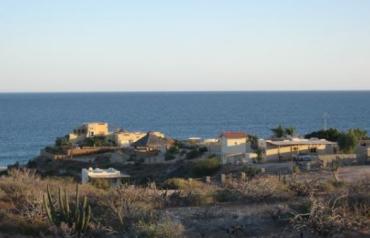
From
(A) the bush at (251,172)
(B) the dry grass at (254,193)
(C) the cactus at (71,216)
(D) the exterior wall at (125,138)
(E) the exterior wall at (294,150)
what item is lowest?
(D) the exterior wall at (125,138)

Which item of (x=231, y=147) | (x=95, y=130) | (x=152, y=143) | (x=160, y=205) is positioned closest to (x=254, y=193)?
(x=160, y=205)

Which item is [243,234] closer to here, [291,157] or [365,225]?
[365,225]

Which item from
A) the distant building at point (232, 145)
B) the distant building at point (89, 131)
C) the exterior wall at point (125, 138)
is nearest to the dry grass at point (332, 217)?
the distant building at point (232, 145)

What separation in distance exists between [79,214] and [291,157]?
33.5 meters

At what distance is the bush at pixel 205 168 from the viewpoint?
38.5 metres

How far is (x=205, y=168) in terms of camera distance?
39.3 metres

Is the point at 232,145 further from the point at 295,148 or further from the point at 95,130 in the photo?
the point at 95,130

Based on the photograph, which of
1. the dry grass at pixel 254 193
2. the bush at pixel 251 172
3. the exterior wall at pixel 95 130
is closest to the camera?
the dry grass at pixel 254 193

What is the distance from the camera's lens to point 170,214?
50.3ft

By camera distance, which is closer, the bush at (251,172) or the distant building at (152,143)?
the bush at (251,172)

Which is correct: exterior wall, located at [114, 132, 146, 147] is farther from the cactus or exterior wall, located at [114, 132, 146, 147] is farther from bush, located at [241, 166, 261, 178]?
the cactus

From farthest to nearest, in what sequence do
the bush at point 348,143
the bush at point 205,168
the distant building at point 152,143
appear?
the distant building at point 152,143
the bush at point 348,143
the bush at point 205,168

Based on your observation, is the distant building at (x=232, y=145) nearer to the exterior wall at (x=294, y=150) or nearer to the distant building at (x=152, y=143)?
the exterior wall at (x=294, y=150)

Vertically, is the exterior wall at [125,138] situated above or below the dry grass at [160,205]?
below
